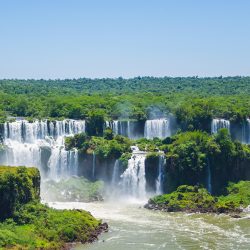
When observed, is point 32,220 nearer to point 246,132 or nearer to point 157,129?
point 157,129

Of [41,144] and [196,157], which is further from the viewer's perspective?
[41,144]

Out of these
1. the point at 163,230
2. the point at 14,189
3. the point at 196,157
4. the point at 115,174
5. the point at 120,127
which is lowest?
the point at 163,230

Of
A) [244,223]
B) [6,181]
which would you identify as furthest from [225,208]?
[6,181]

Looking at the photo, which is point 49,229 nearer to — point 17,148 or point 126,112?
point 17,148

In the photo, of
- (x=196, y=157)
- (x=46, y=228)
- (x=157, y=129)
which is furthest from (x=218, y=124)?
(x=46, y=228)

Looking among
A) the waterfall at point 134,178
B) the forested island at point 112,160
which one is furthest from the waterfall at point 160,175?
the waterfall at point 134,178

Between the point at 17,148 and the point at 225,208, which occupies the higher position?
the point at 17,148

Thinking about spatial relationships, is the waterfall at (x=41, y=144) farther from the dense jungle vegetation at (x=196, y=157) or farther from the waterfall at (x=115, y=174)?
the waterfall at (x=115, y=174)
